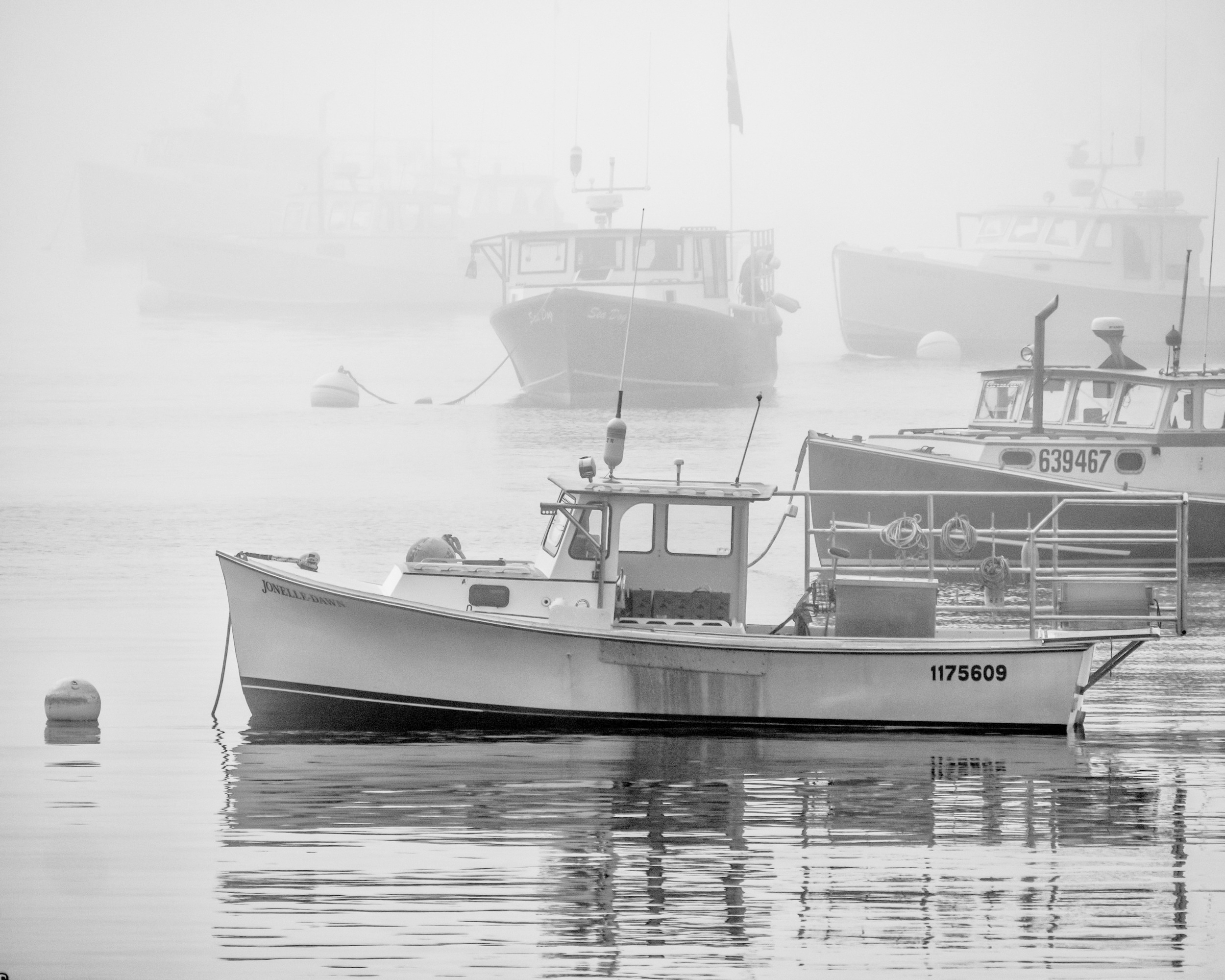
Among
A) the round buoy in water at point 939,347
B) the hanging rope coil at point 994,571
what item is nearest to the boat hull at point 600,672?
the hanging rope coil at point 994,571

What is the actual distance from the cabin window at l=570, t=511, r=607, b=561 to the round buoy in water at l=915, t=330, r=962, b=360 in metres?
62.2

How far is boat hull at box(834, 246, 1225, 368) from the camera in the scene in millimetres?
63531

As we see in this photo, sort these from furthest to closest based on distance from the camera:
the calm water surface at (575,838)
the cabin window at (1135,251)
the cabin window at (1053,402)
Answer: the cabin window at (1135,251) → the cabin window at (1053,402) → the calm water surface at (575,838)

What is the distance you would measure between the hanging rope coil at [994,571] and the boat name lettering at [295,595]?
232 inches

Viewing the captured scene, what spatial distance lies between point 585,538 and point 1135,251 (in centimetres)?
5062

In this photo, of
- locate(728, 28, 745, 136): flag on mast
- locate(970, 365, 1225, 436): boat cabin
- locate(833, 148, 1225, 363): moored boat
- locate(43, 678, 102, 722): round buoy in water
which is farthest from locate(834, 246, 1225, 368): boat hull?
locate(43, 678, 102, 722): round buoy in water

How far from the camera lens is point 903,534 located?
17406 mm

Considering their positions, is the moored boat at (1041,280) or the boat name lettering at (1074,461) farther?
the moored boat at (1041,280)

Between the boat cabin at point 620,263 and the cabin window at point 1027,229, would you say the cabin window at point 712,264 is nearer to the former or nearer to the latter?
the boat cabin at point 620,263

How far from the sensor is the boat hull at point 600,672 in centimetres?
1126

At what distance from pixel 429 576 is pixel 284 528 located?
48.8 feet

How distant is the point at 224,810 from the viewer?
9.89m

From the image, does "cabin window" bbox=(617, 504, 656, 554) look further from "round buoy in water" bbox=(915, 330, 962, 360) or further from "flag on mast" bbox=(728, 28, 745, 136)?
"round buoy in water" bbox=(915, 330, 962, 360)

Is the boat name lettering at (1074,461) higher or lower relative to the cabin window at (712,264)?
lower
